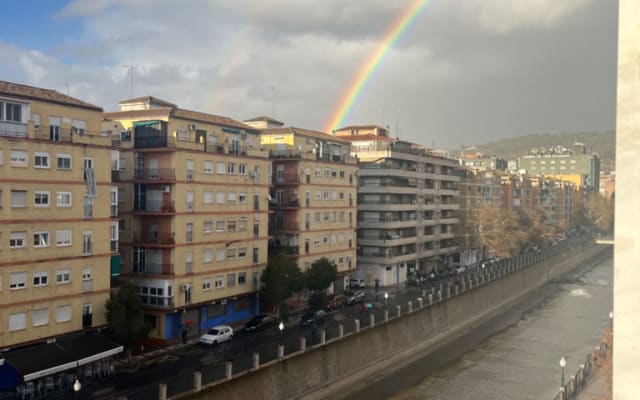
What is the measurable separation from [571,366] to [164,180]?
23114mm

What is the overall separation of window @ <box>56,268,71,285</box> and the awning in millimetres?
2131

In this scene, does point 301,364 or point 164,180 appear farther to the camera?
point 164,180

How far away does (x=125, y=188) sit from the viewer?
30531 millimetres

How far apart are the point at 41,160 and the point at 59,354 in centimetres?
708

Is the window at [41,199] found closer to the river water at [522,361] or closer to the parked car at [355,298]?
the river water at [522,361]

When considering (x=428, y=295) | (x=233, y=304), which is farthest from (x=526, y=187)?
(x=233, y=304)

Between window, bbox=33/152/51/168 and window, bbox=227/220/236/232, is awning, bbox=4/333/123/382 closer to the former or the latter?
Answer: window, bbox=33/152/51/168

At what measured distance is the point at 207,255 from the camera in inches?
1209

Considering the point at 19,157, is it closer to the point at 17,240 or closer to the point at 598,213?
the point at 17,240

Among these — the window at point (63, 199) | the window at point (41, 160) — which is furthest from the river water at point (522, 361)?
the window at point (41, 160)

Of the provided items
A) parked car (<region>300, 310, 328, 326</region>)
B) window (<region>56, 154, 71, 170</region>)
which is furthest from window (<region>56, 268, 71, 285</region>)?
parked car (<region>300, 310, 328, 326</region>)

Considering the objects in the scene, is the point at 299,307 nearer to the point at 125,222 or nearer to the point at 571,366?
the point at 125,222

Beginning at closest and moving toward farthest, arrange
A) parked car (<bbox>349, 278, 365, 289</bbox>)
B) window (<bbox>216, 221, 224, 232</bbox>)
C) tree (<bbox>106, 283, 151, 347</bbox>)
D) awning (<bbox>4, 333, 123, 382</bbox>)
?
awning (<bbox>4, 333, 123, 382</bbox>), tree (<bbox>106, 283, 151, 347</bbox>), window (<bbox>216, 221, 224, 232</bbox>), parked car (<bbox>349, 278, 365, 289</bbox>)

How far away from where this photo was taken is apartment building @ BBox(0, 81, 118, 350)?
2164cm
